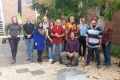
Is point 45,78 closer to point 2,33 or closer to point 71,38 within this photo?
point 71,38

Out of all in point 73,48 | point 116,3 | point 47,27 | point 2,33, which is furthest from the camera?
point 2,33

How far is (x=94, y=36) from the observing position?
257 inches

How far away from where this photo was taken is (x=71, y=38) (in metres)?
6.86

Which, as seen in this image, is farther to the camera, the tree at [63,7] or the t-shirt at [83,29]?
the tree at [63,7]

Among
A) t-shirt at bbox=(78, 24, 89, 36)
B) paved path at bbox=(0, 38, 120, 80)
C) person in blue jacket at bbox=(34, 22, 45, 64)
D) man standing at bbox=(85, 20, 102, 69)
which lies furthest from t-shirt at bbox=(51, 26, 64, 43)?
man standing at bbox=(85, 20, 102, 69)

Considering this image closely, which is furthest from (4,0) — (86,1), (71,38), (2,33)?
(71,38)

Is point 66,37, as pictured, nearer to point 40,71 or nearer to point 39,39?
point 39,39

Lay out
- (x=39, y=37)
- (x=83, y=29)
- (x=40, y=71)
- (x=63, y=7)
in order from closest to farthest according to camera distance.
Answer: (x=40, y=71) < (x=39, y=37) < (x=83, y=29) < (x=63, y=7)

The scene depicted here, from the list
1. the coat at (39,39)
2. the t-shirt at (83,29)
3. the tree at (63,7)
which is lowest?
the coat at (39,39)

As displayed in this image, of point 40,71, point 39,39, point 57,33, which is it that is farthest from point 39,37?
point 40,71

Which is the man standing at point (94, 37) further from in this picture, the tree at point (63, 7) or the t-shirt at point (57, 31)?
the tree at point (63, 7)

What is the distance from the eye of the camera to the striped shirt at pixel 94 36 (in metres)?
6.48

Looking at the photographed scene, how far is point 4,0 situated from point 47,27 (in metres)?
13.1

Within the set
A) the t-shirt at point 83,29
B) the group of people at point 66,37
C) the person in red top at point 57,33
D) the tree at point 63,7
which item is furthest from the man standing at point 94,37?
the tree at point 63,7
